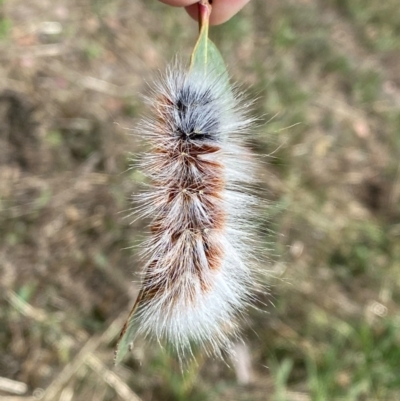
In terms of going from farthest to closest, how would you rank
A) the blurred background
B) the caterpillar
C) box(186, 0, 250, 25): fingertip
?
the blurred background
box(186, 0, 250, 25): fingertip
the caterpillar

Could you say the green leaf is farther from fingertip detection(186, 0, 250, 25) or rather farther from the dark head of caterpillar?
fingertip detection(186, 0, 250, 25)

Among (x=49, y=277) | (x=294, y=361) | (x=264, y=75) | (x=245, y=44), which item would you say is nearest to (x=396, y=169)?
(x=264, y=75)

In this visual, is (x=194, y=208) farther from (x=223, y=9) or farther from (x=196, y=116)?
(x=223, y=9)

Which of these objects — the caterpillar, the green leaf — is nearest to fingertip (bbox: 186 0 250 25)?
the green leaf

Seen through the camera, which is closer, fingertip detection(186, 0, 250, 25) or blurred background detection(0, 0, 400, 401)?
fingertip detection(186, 0, 250, 25)

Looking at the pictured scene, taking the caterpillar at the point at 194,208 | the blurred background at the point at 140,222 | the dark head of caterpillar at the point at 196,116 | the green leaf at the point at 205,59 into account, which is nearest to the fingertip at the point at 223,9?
the blurred background at the point at 140,222

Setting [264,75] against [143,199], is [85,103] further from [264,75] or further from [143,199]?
[143,199]

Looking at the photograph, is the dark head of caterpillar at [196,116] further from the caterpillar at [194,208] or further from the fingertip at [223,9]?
the fingertip at [223,9]
